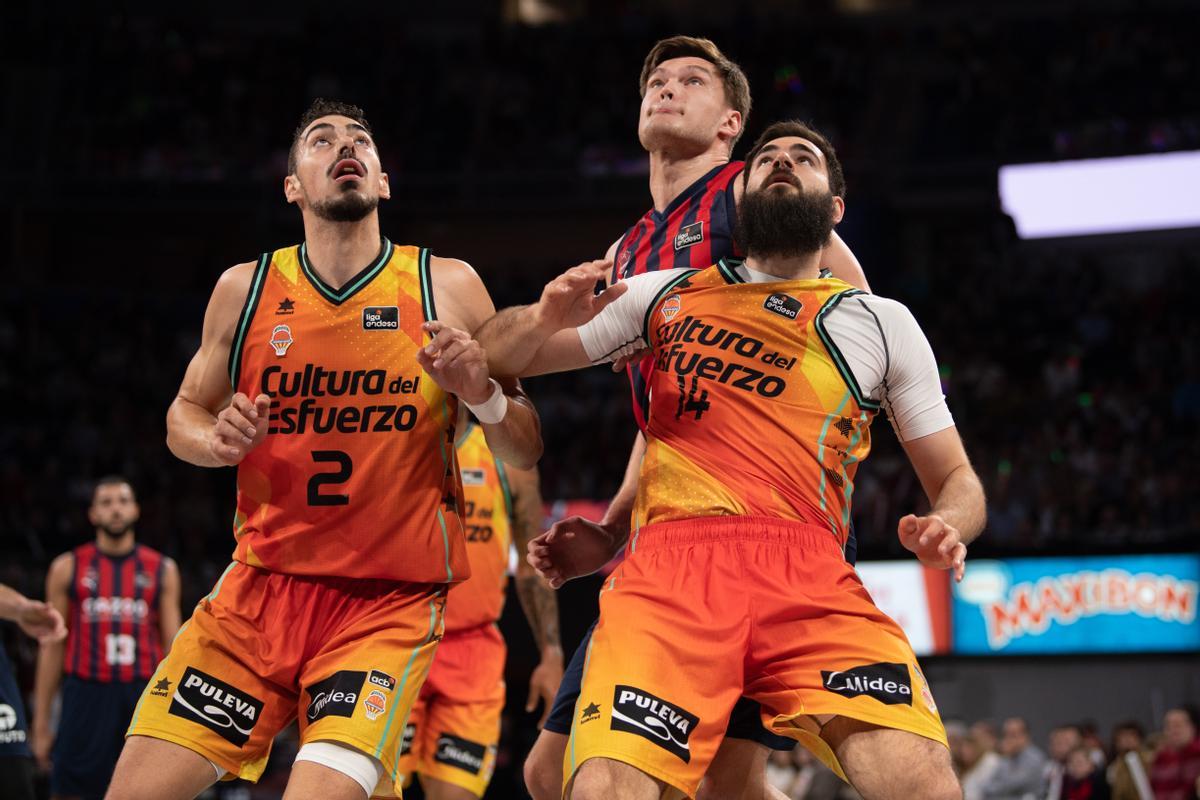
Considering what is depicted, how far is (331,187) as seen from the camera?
4785 millimetres

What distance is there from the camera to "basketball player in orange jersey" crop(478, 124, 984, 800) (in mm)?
3812

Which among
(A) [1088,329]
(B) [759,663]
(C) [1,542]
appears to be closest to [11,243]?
(C) [1,542]

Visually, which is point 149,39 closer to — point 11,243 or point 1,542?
point 11,243

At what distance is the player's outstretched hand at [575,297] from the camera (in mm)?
4051

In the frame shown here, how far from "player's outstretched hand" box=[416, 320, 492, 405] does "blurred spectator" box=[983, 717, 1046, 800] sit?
10346mm

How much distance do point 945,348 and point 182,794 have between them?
16.2 meters

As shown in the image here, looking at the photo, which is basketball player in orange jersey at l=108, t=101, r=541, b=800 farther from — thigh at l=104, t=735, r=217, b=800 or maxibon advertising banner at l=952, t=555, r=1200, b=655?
maxibon advertising banner at l=952, t=555, r=1200, b=655

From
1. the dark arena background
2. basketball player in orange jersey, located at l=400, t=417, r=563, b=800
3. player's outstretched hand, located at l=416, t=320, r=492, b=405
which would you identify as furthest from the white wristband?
the dark arena background

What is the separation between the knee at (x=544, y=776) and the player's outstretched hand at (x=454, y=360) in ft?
4.14

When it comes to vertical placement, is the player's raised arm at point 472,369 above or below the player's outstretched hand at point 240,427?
above

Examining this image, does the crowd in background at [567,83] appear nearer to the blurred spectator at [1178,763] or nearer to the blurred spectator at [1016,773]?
the blurred spectator at [1016,773]

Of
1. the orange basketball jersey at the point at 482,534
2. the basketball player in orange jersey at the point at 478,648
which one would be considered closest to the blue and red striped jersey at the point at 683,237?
the basketball player in orange jersey at the point at 478,648

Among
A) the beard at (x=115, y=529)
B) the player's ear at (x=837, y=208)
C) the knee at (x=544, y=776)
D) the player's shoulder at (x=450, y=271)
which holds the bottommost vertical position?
the knee at (x=544, y=776)

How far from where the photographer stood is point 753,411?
4148 millimetres
